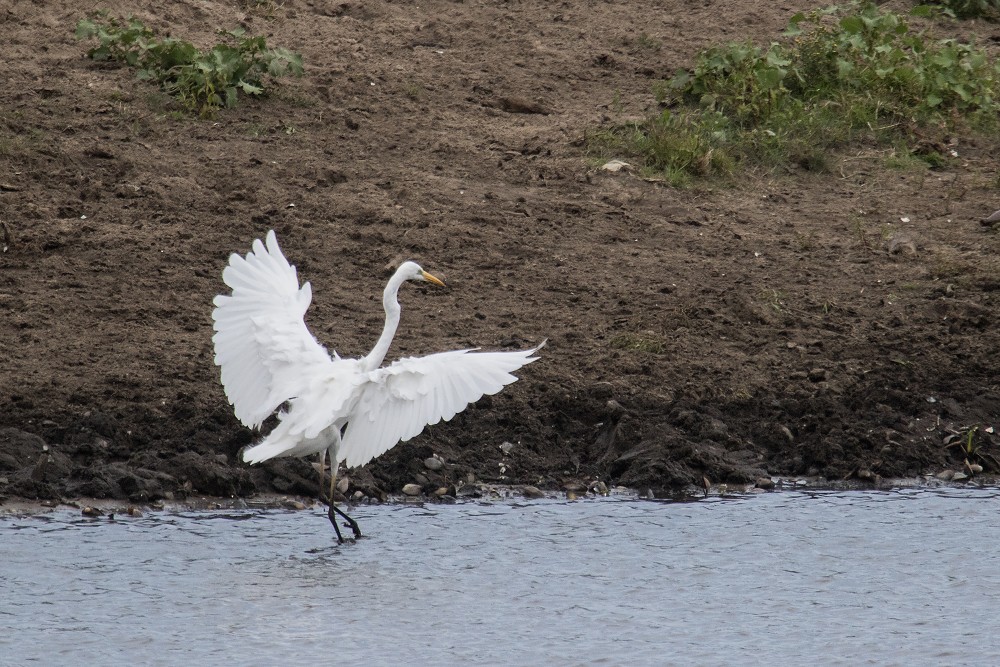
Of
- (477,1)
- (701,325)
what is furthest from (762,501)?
(477,1)

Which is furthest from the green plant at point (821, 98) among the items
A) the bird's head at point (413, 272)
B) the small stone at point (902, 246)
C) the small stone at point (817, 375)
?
the bird's head at point (413, 272)

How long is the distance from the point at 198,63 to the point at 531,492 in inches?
193

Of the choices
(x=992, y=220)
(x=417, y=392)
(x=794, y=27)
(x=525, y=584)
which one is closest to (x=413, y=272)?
(x=417, y=392)

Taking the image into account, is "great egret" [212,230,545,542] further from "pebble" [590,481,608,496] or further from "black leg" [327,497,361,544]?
"pebble" [590,481,608,496]

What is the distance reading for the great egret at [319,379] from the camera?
7.04 metres

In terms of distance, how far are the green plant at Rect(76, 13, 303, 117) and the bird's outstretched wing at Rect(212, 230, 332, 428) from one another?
12.3 ft

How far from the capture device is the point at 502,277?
32.2 ft

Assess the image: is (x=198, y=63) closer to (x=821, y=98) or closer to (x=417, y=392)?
(x=821, y=98)

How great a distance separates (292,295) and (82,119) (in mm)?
4041

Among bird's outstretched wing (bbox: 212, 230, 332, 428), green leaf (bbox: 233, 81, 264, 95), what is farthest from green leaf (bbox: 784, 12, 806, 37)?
bird's outstretched wing (bbox: 212, 230, 332, 428)

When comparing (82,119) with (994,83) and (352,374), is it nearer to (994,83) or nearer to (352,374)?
(352,374)

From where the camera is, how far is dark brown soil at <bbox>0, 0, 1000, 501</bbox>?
823 centimetres

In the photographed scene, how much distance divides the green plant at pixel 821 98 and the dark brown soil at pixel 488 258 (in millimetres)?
244

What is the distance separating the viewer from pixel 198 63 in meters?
11.2
